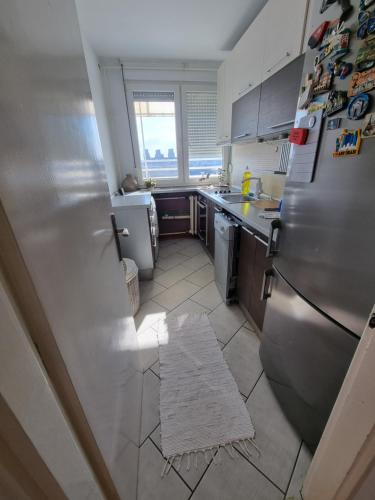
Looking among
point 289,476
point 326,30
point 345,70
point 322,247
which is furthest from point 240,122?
point 289,476

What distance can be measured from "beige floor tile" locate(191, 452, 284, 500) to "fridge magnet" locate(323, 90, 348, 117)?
1542 millimetres

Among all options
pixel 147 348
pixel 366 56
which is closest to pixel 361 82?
pixel 366 56

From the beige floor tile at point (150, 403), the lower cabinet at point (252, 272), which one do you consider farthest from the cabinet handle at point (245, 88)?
the beige floor tile at point (150, 403)

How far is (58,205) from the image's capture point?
45 cm

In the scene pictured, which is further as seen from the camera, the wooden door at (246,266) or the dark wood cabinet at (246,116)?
the dark wood cabinet at (246,116)

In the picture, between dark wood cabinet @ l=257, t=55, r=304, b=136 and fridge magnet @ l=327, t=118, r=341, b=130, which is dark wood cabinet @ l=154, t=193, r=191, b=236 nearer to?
dark wood cabinet @ l=257, t=55, r=304, b=136

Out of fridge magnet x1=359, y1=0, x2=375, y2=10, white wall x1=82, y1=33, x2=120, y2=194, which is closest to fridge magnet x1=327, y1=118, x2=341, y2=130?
fridge magnet x1=359, y1=0, x2=375, y2=10

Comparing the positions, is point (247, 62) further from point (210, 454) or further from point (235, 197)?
point (210, 454)

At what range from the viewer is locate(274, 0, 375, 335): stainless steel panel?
627 millimetres

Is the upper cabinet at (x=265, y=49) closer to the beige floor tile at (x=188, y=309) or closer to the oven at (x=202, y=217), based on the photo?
the oven at (x=202, y=217)

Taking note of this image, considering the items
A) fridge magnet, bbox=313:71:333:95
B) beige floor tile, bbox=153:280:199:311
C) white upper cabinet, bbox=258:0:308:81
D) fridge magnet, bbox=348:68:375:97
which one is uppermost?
white upper cabinet, bbox=258:0:308:81

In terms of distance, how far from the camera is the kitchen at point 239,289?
1.46 feet

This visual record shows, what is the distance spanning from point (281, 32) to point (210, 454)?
102 inches

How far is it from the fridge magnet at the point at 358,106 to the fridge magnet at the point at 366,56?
7 cm
